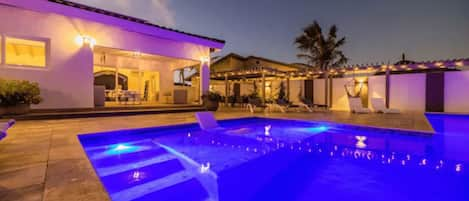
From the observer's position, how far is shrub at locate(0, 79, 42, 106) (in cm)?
648

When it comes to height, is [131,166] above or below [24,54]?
below

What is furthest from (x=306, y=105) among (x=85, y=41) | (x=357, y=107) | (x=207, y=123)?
(x=85, y=41)

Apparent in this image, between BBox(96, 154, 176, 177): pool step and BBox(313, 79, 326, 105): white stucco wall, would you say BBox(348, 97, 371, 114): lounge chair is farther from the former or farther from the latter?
BBox(96, 154, 176, 177): pool step

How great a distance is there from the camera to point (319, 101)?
60.1 ft

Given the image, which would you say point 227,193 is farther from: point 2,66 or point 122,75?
point 122,75

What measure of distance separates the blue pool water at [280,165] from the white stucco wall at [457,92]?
9.40 meters

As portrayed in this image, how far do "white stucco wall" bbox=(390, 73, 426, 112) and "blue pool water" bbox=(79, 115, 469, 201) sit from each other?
9.59m

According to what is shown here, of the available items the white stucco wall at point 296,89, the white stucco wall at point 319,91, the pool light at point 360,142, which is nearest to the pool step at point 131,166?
the pool light at point 360,142

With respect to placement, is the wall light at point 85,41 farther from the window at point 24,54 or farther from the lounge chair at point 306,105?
the lounge chair at point 306,105

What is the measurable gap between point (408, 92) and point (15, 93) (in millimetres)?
18294

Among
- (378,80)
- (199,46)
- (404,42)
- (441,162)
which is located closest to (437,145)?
(441,162)

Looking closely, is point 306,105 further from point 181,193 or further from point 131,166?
point 181,193

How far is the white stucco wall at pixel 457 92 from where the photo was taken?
12820 millimetres

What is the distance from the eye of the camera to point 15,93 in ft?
21.6
